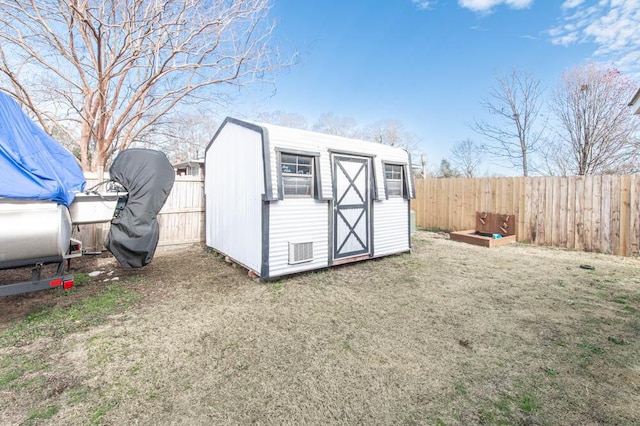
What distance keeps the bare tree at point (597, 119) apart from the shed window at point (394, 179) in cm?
1082

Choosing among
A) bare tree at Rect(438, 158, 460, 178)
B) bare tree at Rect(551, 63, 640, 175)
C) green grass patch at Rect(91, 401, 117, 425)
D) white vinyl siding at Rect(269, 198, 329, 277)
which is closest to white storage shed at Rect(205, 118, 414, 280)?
white vinyl siding at Rect(269, 198, 329, 277)

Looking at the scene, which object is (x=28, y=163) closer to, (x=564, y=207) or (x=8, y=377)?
(x=8, y=377)

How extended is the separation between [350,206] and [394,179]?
5.61 feet

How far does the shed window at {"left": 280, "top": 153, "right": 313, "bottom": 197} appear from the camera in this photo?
202 inches

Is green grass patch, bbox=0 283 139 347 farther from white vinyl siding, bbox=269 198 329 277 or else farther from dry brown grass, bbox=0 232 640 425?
white vinyl siding, bbox=269 198 329 277

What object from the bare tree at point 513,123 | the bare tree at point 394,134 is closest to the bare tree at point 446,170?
the bare tree at point 394,134

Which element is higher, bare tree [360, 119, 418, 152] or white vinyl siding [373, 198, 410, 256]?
bare tree [360, 119, 418, 152]

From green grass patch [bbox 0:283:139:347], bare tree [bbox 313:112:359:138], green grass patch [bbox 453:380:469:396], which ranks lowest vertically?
green grass patch [bbox 453:380:469:396]

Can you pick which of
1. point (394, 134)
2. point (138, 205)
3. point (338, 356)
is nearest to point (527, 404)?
point (338, 356)

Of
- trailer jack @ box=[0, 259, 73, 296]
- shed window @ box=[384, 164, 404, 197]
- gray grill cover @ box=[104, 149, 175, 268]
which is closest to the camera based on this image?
trailer jack @ box=[0, 259, 73, 296]

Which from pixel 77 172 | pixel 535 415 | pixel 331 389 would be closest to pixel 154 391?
pixel 331 389

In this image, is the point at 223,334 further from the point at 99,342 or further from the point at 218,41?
the point at 218,41

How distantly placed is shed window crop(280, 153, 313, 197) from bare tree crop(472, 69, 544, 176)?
13.9m

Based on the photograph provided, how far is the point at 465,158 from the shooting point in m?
23.4
